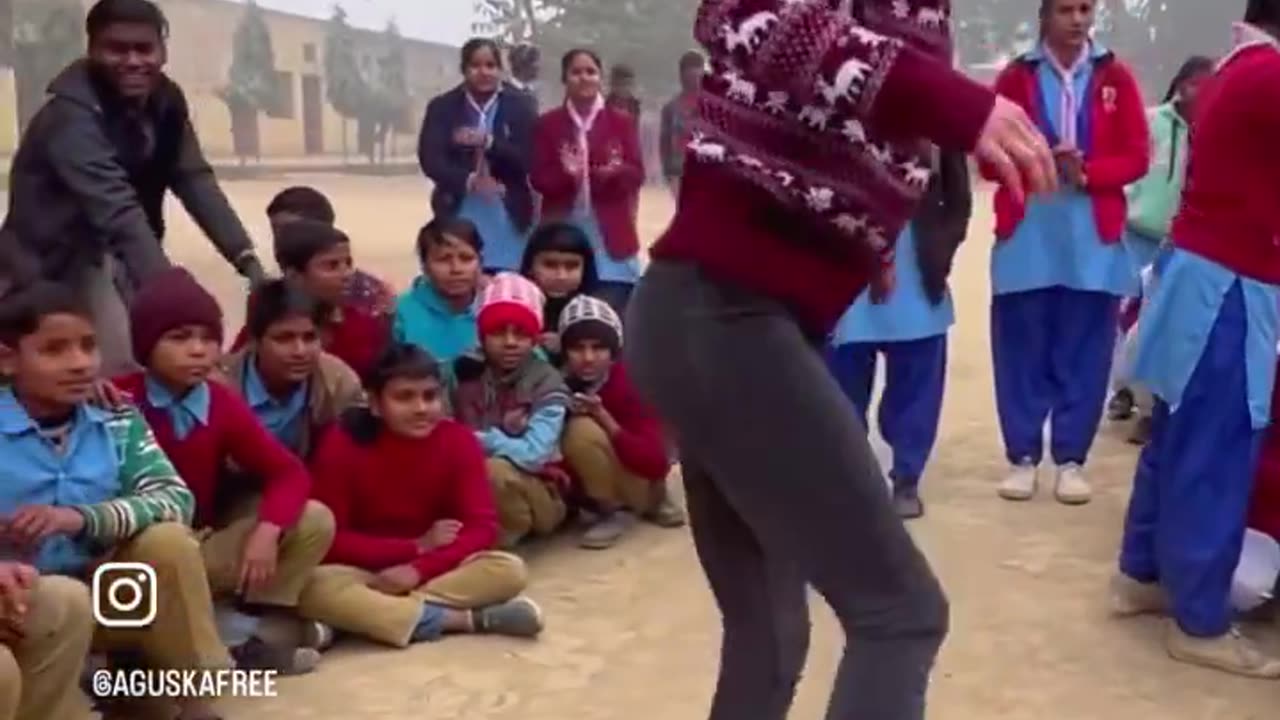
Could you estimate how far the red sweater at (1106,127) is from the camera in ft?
16.6

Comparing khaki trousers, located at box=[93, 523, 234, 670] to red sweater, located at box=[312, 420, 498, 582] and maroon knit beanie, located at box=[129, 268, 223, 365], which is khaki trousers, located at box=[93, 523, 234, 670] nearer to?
maroon knit beanie, located at box=[129, 268, 223, 365]

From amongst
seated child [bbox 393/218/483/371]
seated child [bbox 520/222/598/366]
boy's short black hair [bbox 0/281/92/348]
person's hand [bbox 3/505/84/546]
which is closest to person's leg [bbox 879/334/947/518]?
seated child [bbox 520/222/598/366]

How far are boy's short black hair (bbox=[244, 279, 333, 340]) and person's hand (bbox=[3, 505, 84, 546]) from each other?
992 mm

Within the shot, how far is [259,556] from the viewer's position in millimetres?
3611

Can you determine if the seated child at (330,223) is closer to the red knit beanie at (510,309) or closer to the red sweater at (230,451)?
the red knit beanie at (510,309)

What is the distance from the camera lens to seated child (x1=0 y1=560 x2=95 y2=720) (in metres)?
2.94

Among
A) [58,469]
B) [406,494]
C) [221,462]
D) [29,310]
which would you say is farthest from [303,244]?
[58,469]

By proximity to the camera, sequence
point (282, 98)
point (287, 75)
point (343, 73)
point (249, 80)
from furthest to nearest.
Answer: point (343, 73), point (287, 75), point (282, 98), point (249, 80)

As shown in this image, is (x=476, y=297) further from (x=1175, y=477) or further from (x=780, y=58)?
(x=780, y=58)

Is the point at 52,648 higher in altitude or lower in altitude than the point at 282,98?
higher

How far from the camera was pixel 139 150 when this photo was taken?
14.0 ft

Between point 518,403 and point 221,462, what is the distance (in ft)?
3.78

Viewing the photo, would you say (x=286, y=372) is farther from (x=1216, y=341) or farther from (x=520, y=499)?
(x=1216, y=341)

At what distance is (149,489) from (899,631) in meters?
1.84
